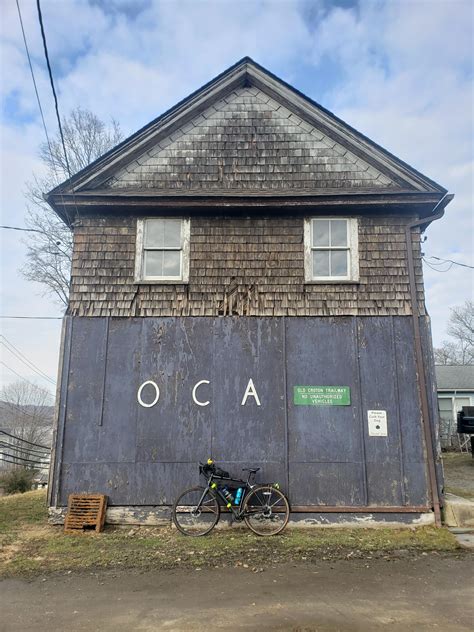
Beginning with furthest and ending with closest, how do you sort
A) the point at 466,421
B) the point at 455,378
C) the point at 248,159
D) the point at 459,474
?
the point at 455,378, the point at 466,421, the point at 459,474, the point at 248,159

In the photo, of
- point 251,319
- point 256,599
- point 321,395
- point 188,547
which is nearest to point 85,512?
point 188,547

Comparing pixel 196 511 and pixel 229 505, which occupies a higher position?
pixel 229 505

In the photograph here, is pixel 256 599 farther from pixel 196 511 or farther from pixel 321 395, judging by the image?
pixel 321 395

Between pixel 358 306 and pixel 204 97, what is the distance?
16.9 ft

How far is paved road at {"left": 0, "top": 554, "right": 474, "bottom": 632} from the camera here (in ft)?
14.3

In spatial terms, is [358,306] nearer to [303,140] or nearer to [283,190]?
[283,190]

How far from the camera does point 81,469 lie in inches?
308

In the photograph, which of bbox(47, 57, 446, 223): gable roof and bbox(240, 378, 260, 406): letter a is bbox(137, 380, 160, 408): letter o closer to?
bbox(240, 378, 260, 406): letter a

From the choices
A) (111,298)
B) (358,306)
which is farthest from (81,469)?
(358,306)

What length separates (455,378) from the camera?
→ 90.0ft

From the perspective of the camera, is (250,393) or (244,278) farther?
(244,278)

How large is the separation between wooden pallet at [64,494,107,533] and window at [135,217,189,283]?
3.86 meters

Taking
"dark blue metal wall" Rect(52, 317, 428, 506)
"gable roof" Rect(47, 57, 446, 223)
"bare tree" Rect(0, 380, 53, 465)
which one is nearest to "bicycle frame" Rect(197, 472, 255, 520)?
"dark blue metal wall" Rect(52, 317, 428, 506)

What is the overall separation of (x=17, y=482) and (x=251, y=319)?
42.3 ft
